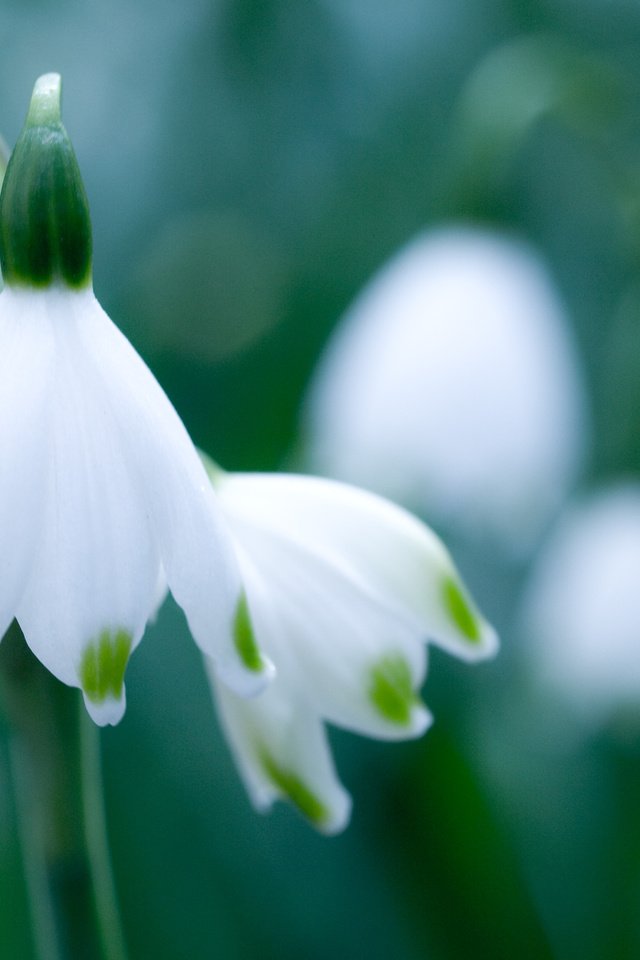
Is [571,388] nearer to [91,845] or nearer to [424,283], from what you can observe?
[424,283]

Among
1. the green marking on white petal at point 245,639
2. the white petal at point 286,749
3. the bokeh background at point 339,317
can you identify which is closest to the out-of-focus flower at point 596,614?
the bokeh background at point 339,317

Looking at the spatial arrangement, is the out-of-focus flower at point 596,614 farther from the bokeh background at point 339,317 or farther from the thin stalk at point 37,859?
the thin stalk at point 37,859

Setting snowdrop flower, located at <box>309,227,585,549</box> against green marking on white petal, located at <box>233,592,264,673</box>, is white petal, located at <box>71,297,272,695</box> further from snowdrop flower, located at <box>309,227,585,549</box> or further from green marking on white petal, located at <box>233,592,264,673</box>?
snowdrop flower, located at <box>309,227,585,549</box>

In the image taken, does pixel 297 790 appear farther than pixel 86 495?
Yes

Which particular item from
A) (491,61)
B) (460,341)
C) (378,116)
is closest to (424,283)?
(460,341)

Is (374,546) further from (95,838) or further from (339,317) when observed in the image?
(339,317)

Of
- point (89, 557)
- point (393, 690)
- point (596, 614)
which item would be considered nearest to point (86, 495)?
point (89, 557)

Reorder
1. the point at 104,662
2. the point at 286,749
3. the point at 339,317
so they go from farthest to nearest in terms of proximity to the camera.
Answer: the point at 339,317 < the point at 286,749 < the point at 104,662
